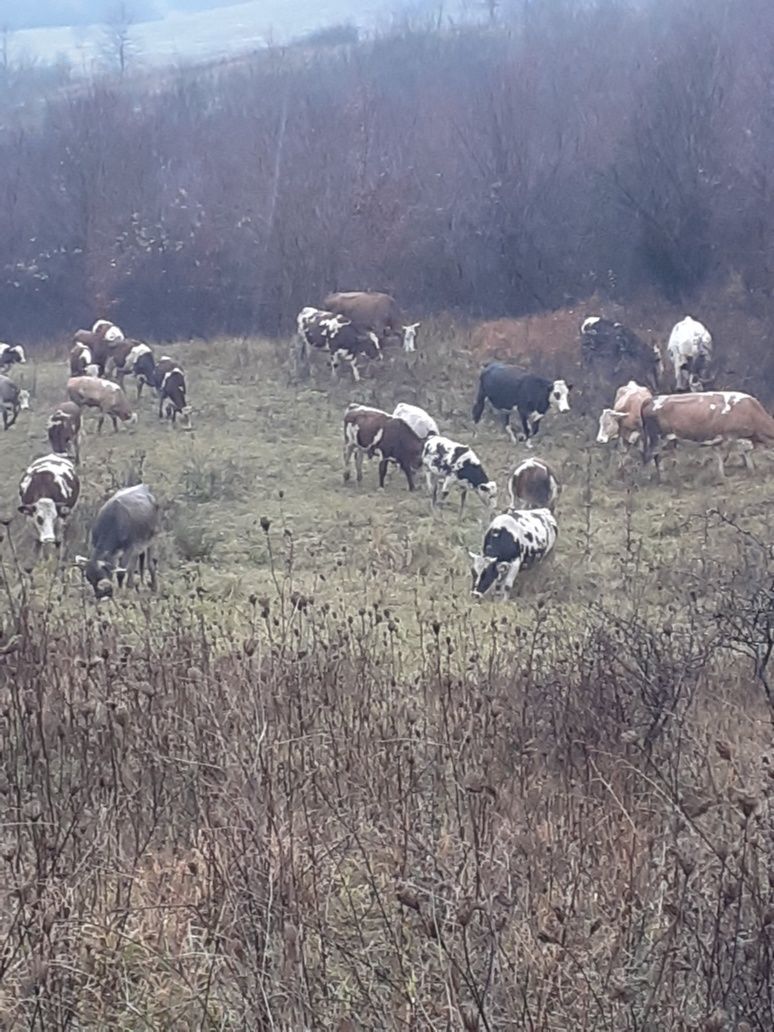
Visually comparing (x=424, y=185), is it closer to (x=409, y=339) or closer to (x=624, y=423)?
(x=409, y=339)

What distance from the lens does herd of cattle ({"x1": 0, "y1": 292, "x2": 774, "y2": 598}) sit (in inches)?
452

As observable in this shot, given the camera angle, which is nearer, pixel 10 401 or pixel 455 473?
pixel 455 473

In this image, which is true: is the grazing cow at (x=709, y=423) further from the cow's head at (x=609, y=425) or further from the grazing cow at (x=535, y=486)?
the grazing cow at (x=535, y=486)

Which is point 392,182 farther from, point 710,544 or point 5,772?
point 5,772

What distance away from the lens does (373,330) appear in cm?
2422

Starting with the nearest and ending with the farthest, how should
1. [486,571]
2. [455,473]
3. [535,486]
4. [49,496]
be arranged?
1. [486,571]
2. [49,496]
3. [535,486]
4. [455,473]

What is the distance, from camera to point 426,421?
55.5ft

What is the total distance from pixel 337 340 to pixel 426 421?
6.27 m

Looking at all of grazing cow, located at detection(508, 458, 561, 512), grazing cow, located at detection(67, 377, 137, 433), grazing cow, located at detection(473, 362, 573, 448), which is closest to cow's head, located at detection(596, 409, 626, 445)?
grazing cow, located at detection(473, 362, 573, 448)

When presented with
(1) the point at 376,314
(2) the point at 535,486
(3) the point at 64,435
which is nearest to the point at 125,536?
(2) the point at 535,486

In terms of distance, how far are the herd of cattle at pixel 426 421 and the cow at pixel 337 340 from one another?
0.03 m

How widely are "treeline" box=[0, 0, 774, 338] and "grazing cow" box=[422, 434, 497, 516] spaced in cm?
1274

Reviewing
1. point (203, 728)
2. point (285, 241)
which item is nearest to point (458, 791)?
point (203, 728)

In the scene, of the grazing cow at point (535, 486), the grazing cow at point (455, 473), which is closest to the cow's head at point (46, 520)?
the grazing cow at point (455, 473)
